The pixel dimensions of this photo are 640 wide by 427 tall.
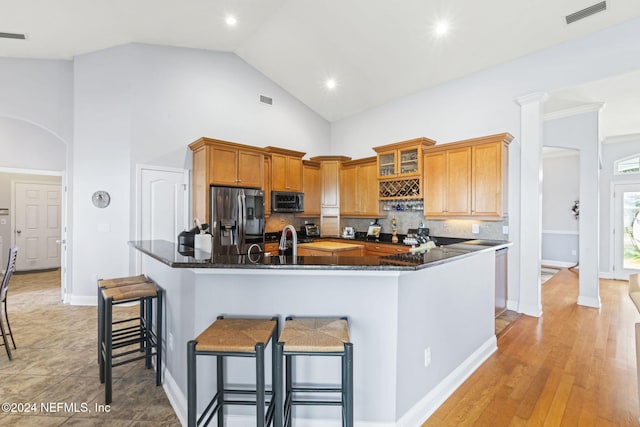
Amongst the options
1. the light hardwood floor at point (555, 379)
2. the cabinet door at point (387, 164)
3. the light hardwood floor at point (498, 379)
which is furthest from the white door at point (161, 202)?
the light hardwood floor at point (555, 379)

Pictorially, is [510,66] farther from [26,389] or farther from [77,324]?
[77,324]

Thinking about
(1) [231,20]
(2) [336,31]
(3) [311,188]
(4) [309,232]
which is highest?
(1) [231,20]

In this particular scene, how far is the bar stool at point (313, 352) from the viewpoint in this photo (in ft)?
4.75

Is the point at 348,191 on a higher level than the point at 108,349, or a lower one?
higher

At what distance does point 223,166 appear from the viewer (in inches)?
179

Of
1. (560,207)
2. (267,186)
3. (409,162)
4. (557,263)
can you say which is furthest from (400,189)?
(557,263)

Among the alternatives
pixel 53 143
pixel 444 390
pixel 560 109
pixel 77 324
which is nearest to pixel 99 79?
pixel 53 143

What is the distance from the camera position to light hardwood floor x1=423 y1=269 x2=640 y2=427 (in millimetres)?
2047

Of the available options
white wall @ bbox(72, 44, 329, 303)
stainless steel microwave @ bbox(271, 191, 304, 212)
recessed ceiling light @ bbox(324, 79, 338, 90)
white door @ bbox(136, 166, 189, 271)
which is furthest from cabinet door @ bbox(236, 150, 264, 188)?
recessed ceiling light @ bbox(324, 79, 338, 90)

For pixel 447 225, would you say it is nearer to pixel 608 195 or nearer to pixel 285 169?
pixel 285 169

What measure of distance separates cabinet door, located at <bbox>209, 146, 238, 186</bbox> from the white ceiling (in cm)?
175

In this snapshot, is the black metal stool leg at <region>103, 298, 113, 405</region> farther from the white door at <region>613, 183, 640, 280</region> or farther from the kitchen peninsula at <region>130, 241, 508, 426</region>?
the white door at <region>613, 183, 640, 280</region>

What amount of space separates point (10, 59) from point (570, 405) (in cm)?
749

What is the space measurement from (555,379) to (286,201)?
13.8ft
